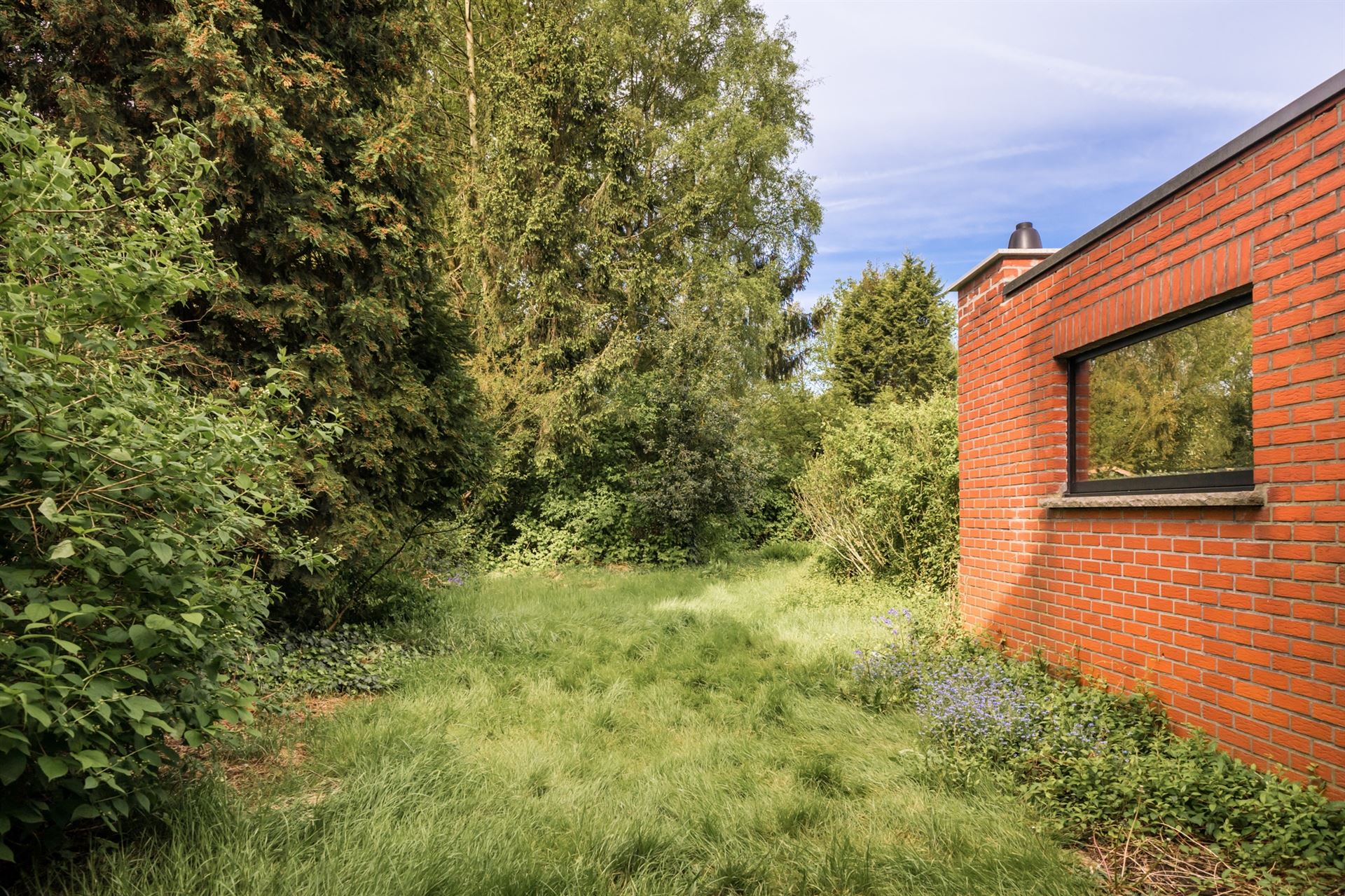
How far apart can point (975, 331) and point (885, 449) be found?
3.13 meters

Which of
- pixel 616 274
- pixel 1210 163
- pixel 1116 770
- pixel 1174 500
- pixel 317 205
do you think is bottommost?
pixel 1116 770

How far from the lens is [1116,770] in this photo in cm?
307

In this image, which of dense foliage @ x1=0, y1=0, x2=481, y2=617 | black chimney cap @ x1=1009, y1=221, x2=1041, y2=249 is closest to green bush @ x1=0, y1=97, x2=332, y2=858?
dense foliage @ x1=0, y1=0, x2=481, y2=617

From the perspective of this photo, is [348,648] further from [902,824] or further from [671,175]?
[671,175]

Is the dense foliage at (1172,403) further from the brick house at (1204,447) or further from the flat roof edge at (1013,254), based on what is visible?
the flat roof edge at (1013,254)

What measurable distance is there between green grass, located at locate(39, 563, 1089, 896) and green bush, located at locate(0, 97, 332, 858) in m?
0.52

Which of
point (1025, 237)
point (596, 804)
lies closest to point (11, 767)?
point (596, 804)

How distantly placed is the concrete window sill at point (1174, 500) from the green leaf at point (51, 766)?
14.7ft

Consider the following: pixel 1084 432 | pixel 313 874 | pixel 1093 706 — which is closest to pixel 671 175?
pixel 1084 432

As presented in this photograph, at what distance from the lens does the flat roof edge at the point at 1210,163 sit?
106 inches

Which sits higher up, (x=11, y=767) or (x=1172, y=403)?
(x=1172, y=403)

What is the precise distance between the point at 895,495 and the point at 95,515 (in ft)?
25.4

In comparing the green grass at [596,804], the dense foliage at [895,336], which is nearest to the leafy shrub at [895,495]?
the green grass at [596,804]

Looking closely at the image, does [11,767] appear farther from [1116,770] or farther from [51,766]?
[1116,770]
